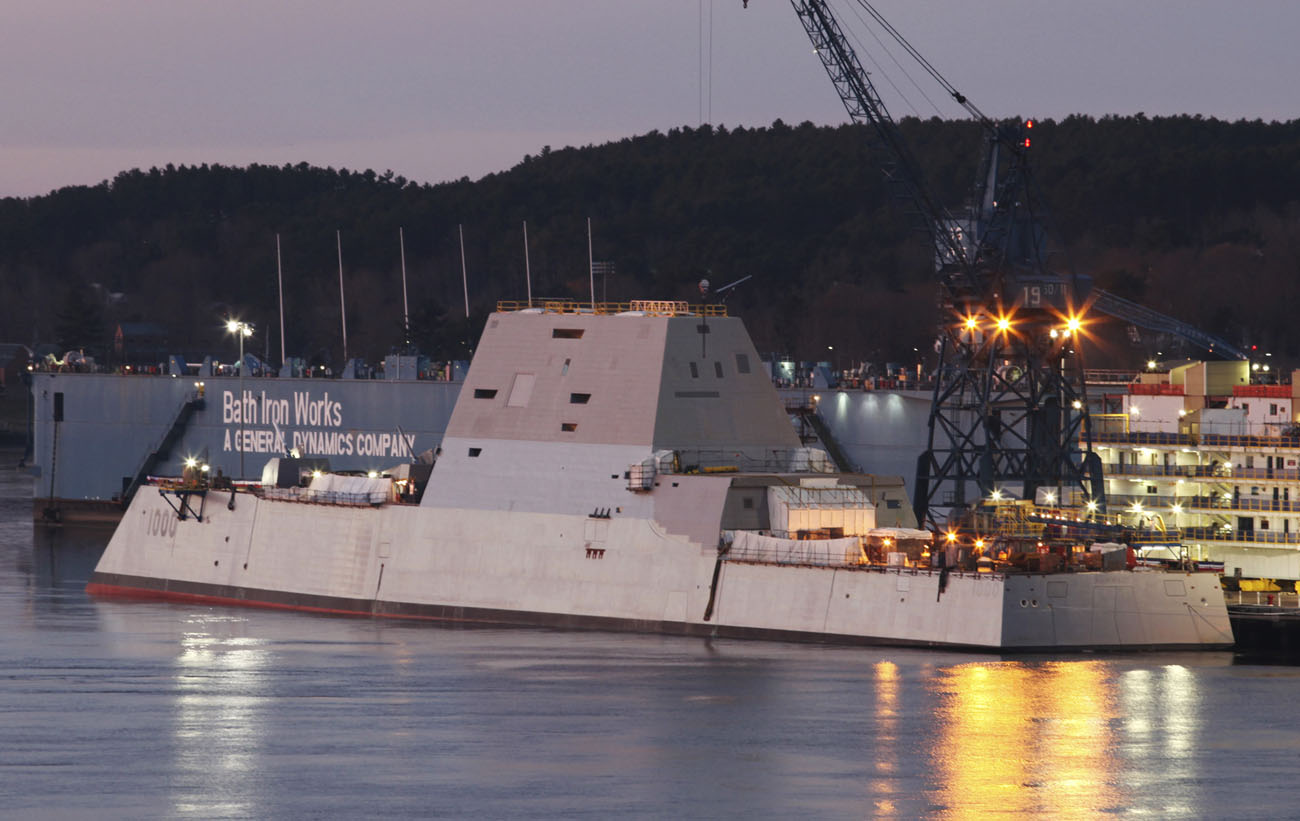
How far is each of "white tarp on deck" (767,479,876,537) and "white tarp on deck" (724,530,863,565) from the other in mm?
1063

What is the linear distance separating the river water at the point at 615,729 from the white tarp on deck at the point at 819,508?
3731 millimetres

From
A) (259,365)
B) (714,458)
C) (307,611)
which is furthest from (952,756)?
(259,365)

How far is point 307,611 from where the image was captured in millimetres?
69438

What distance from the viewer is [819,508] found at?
6081cm

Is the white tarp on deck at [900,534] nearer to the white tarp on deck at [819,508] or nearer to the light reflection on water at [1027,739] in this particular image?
the white tarp on deck at [819,508]

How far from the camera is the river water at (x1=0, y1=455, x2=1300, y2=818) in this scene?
41.0 meters

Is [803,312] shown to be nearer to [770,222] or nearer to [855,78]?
[770,222]

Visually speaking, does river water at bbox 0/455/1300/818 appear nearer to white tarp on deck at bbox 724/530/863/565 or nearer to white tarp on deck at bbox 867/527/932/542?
white tarp on deck at bbox 724/530/863/565

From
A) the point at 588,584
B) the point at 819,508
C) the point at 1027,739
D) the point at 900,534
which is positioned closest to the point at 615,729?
the point at 1027,739

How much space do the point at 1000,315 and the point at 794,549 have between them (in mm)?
18537

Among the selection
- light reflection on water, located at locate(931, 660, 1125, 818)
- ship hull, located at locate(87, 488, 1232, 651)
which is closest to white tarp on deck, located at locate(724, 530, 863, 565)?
ship hull, located at locate(87, 488, 1232, 651)

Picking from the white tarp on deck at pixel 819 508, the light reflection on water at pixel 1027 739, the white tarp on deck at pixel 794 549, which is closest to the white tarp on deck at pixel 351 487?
the white tarp on deck at pixel 794 549

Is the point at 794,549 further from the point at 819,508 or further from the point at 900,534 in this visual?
the point at 900,534

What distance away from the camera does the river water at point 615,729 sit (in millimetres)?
41031
